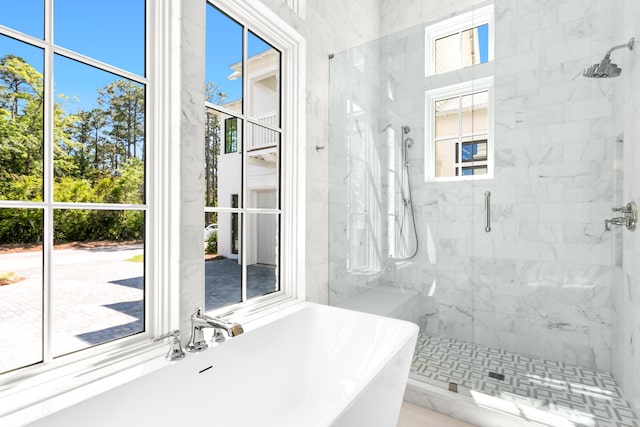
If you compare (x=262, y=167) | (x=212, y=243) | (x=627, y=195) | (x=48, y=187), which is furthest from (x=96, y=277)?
(x=627, y=195)

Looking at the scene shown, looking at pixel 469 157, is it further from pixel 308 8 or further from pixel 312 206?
pixel 308 8

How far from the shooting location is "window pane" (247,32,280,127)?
85.5 inches

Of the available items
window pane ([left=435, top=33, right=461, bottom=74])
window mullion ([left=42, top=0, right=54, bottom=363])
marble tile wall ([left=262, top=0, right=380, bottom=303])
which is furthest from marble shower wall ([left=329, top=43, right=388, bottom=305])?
window mullion ([left=42, top=0, right=54, bottom=363])

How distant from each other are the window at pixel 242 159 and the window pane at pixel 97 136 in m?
0.43

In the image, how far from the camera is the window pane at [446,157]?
8.54 ft

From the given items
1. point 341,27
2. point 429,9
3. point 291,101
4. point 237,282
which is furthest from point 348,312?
point 429,9

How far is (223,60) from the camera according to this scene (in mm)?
2006

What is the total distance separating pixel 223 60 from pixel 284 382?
1.94m

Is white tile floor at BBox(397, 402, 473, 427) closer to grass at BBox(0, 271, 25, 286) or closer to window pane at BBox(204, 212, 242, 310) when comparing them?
window pane at BBox(204, 212, 242, 310)

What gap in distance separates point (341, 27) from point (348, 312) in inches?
94.5

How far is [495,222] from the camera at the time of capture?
2424mm

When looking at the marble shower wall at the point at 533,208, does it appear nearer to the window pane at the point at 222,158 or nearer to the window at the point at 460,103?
the window at the point at 460,103

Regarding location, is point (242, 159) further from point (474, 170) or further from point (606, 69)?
point (606, 69)

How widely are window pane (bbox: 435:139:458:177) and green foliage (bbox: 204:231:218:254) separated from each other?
1845 millimetres
